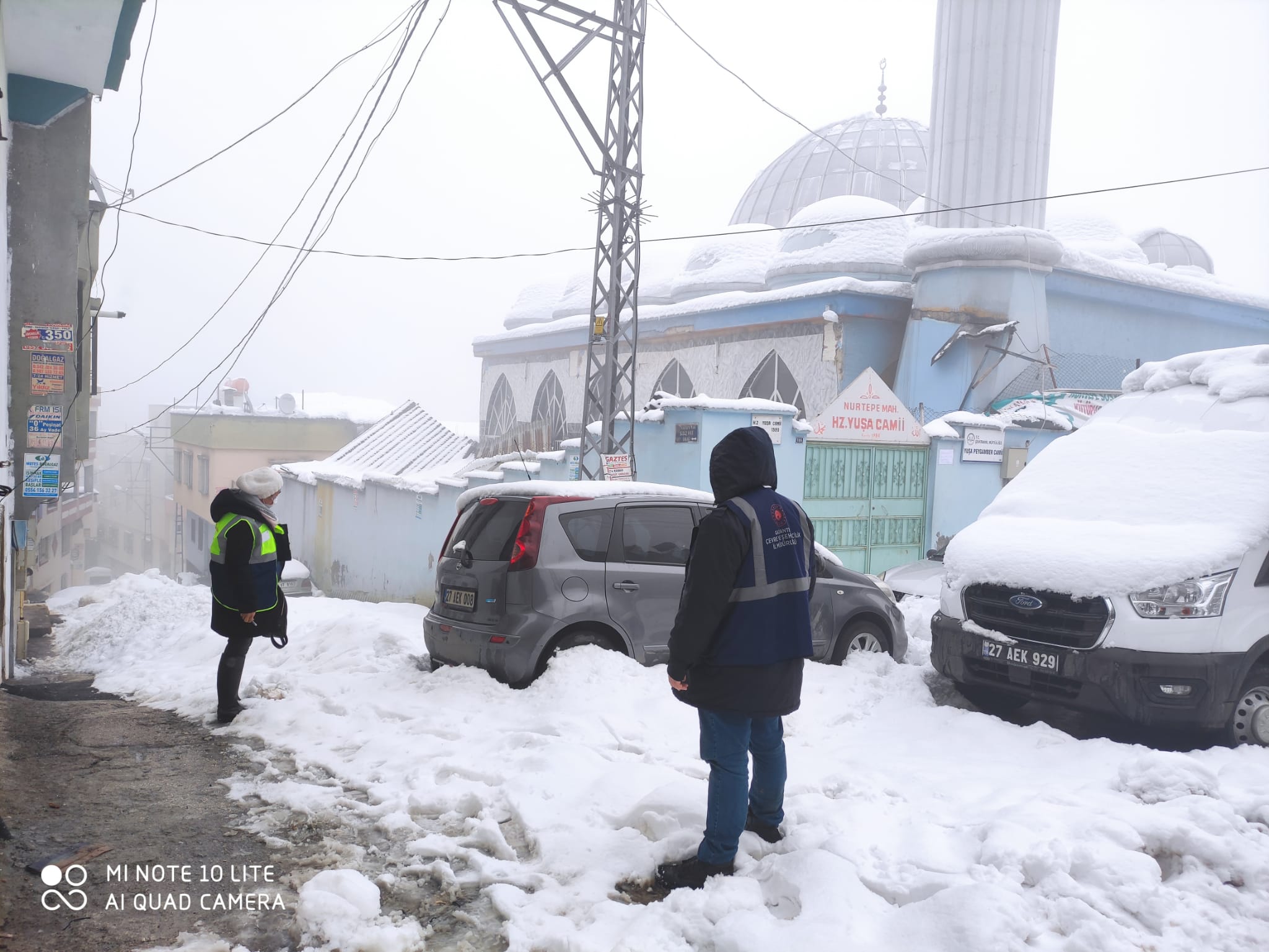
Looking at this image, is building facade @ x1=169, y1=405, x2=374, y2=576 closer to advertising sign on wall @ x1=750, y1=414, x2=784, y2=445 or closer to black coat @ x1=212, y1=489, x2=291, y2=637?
advertising sign on wall @ x1=750, y1=414, x2=784, y2=445

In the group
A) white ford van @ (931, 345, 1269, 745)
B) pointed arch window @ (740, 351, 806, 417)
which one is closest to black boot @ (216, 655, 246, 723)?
white ford van @ (931, 345, 1269, 745)

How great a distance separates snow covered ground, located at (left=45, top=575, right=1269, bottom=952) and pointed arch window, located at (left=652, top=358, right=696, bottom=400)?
16.7 m

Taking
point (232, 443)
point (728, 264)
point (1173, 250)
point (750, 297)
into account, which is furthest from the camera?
point (232, 443)

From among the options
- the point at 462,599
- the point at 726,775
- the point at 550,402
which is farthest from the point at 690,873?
the point at 550,402

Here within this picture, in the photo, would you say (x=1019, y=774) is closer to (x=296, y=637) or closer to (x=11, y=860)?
(x=11, y=860)

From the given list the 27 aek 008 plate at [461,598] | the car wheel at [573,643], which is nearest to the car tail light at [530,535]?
the 27 aek 008 plate at [461,598]

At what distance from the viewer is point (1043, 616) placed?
5488 mm

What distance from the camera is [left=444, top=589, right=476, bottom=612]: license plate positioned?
6227 mm

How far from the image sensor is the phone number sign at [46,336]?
992cm

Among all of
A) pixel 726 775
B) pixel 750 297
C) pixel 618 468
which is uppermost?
pixel 750 297

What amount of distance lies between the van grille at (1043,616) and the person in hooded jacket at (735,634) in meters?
Result: 2.44

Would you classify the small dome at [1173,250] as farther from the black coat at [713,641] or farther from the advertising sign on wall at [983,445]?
the black coat at [713,641]

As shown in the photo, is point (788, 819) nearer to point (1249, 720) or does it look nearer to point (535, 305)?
point (1249, 720)

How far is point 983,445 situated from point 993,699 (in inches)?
397
